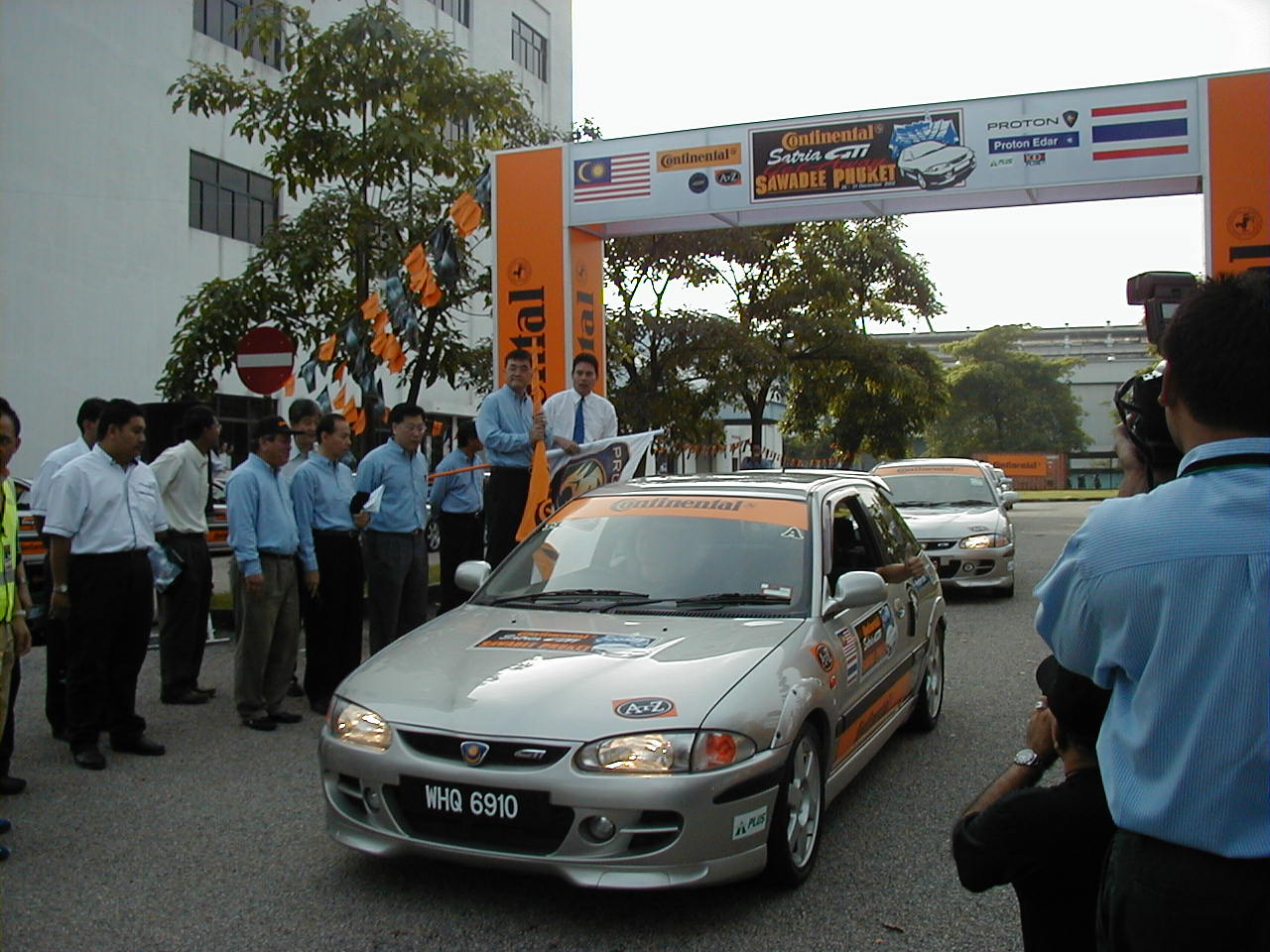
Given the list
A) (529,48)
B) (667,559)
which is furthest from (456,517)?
(529,48)

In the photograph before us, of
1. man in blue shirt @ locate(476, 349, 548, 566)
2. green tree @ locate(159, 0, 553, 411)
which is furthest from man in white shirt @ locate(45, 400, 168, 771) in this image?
green tree @ locate(159, 0, 553, 411)

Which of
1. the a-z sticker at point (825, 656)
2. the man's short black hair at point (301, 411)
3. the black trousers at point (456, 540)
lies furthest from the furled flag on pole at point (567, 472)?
the a-z sticker at point (825, 656)

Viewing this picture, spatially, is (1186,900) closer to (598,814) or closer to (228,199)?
(598,814)

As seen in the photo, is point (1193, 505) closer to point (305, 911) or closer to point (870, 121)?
point (305, 911)

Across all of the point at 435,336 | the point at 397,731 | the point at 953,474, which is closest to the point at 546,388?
the point at 435,336

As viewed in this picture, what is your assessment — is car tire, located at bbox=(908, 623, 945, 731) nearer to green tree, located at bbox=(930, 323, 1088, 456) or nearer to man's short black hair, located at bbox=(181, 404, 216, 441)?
man's short black hair, located at bbox=(181, 404, 216, 441)

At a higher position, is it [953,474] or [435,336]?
[435,336]

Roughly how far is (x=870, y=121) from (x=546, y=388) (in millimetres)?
4108

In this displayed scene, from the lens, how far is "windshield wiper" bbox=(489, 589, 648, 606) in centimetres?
502

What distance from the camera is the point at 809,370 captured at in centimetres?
2366

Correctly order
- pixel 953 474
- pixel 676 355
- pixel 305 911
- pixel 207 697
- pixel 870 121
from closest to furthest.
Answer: pixel 305 911 → pixel 207 697 → pixel 870 121 → pixel 953 474 → pixel 676 355

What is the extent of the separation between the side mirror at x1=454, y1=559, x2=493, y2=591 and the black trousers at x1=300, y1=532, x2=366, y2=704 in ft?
6.31

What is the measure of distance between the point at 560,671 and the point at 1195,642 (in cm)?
270

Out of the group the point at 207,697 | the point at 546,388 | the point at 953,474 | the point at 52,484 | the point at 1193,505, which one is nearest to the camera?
the point at 1193,505
